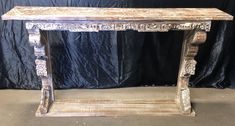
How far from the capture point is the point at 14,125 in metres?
2.11

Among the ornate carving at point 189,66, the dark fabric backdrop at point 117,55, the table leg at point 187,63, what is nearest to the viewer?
the table leg at point 187,63

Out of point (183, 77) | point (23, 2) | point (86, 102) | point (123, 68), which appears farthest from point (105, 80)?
point (23, 2)

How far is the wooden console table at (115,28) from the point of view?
6.35 feet

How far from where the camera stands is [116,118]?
87.7 inches

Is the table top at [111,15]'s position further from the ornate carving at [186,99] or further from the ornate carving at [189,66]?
the ornate carving at [186,99]

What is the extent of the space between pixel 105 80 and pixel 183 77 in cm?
79

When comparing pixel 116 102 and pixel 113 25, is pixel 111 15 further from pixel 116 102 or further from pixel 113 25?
pixel 116 102

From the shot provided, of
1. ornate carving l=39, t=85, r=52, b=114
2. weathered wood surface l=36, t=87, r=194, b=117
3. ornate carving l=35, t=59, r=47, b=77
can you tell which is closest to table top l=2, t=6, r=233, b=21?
ornate carving l=35, t=59, r=47, b=77

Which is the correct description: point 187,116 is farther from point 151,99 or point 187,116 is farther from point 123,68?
point 123,68

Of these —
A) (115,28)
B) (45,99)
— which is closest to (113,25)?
(115,28)

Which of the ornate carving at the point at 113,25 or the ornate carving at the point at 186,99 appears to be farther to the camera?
the ornate carving at the point at 186,99

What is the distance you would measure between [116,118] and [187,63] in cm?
71

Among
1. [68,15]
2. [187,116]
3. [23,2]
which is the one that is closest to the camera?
[68,15]

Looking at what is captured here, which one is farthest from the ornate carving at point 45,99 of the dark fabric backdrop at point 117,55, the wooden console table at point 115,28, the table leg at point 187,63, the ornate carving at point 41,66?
the table leg at point 187,63
